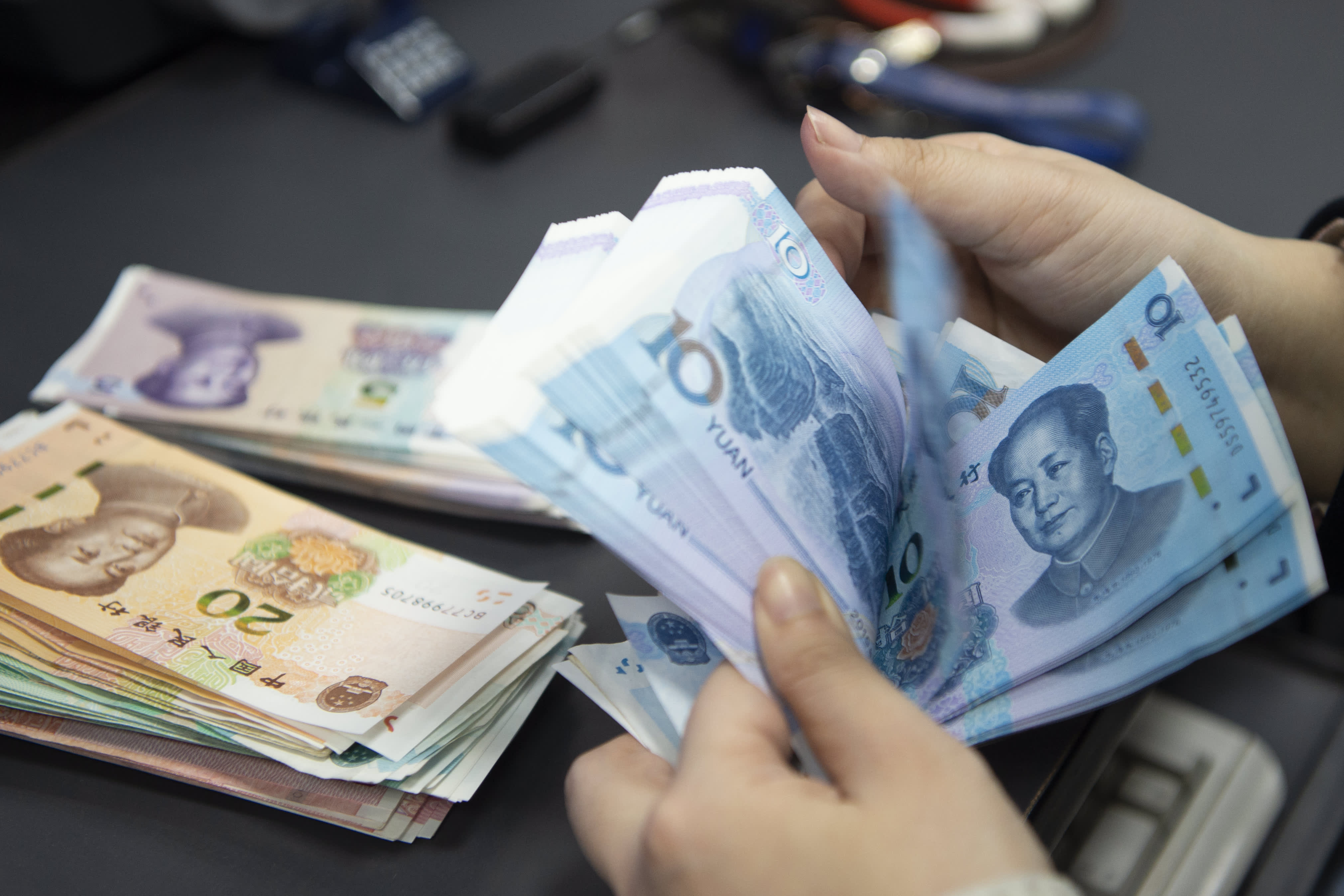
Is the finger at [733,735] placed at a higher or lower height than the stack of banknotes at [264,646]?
higher

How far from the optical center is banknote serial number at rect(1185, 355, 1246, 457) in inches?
15.9

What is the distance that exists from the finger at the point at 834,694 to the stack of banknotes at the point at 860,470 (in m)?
0.02

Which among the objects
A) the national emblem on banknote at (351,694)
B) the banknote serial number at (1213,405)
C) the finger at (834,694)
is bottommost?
the national emblem on banknote at (351,694)

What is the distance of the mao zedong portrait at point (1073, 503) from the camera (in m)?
0.42

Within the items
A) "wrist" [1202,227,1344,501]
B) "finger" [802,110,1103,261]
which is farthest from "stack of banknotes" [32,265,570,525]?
"wrist" [1202,227,1344,501]

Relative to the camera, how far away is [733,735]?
1.24 feet

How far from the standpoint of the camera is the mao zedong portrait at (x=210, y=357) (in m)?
0.70

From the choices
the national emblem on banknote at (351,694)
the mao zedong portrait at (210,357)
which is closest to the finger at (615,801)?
the national emblem on banknote at (351,694)

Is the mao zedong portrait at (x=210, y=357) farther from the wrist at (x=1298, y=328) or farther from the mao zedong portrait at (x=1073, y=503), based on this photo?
the wrist at (x=1298, y=328)

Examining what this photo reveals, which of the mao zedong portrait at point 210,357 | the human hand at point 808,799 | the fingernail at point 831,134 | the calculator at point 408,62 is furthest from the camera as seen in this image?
the calculator at point 408,62

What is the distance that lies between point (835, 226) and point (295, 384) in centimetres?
42

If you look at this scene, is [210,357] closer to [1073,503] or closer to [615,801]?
[615,801]

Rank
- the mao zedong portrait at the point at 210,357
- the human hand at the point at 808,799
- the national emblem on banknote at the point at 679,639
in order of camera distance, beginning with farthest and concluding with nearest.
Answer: the mao zedong portrait at the point at 210,357, the national emblem on banknote at the point at 679,639, the human hand at the point at 808,799

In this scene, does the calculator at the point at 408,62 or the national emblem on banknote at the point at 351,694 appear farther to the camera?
the calculator at the point at 408,62
